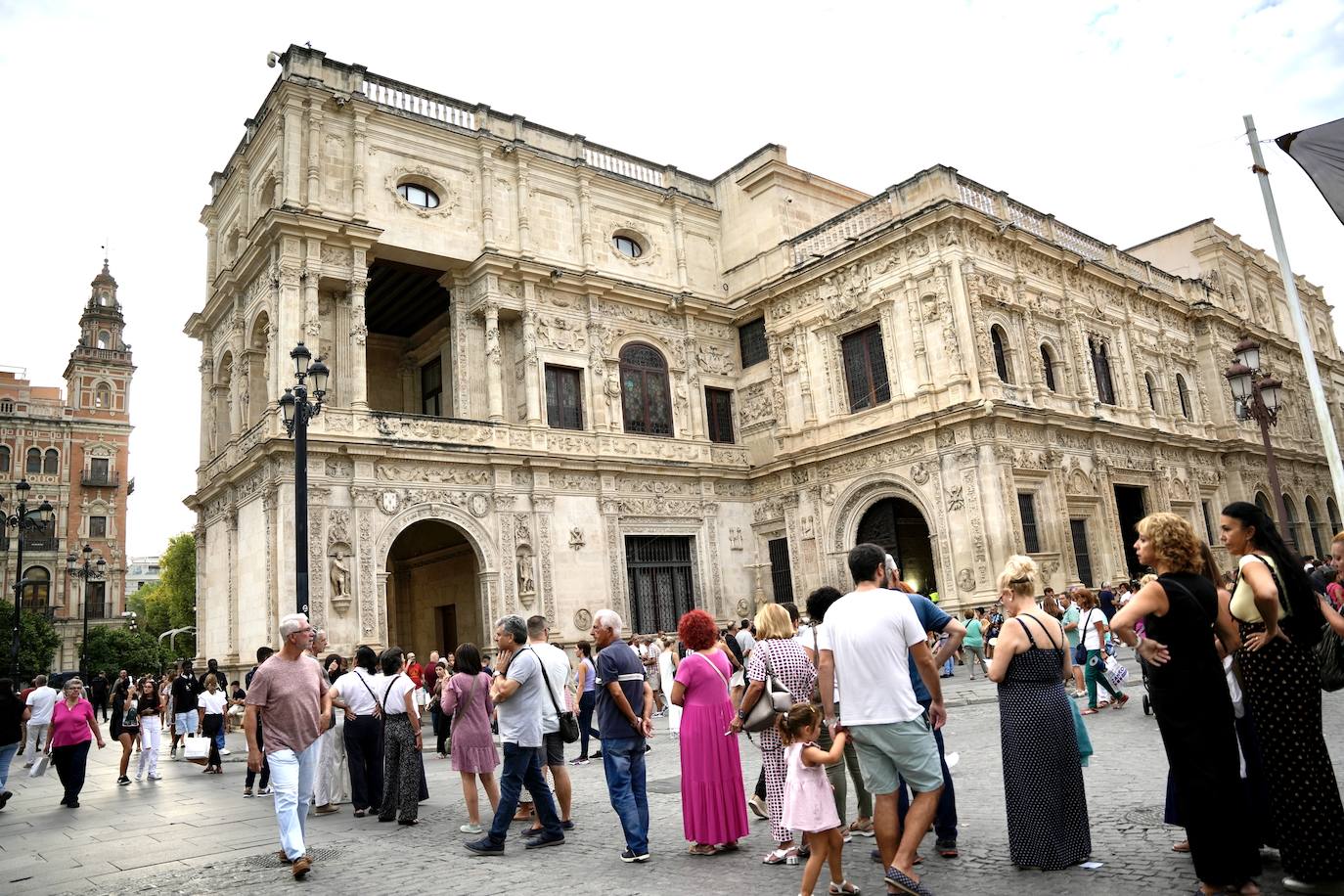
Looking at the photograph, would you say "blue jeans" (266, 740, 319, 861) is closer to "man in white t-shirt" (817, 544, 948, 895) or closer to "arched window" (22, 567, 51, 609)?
"man in white t-shirt" (817, 544, 948, 895)

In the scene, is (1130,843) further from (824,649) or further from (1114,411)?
(1114,411)

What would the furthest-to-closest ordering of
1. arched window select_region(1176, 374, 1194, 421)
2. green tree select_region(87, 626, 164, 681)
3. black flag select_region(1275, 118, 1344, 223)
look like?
green tree select_region(87, 626, 164, 681) < arched window select_region(1176, 374, 1194, 421) < black flag select_region(1275, 118, 1344, 223)

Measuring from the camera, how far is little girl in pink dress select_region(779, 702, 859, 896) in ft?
15.4

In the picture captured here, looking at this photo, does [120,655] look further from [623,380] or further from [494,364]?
[623,380]

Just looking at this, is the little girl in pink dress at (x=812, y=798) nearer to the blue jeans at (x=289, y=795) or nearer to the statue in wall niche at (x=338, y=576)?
the blue jeans at (x=289, y=795)

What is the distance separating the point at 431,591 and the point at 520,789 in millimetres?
19146

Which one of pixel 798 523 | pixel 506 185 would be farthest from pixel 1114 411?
pixel 506 185

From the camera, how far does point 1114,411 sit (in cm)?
2503

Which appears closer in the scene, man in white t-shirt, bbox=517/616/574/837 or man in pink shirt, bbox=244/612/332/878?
man in pink shirt, bbox=244/612/332/878

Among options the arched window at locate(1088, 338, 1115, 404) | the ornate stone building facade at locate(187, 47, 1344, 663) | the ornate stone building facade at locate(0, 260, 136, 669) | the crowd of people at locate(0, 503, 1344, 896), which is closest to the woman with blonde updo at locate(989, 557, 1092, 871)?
the crowd of people at locate(0, 503, 1344, 896)

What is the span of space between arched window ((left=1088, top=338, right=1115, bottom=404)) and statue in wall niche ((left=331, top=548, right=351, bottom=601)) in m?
20.4

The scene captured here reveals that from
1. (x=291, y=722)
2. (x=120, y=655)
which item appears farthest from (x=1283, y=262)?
(x=120, y=655)

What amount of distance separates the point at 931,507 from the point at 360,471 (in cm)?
1314

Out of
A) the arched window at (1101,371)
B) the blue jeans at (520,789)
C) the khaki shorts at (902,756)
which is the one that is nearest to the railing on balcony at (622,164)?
the arched window at (1101,371)
